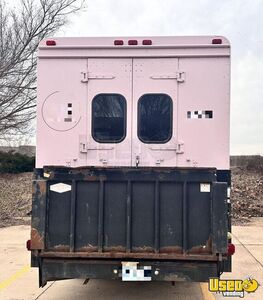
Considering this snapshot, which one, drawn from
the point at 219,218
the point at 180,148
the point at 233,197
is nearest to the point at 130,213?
the point at 219,218

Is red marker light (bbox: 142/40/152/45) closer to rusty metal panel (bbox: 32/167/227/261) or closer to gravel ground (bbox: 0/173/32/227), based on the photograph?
rusty metal panel (bbox: 32/167/227/261)

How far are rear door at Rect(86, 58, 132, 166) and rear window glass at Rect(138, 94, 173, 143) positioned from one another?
18 cm

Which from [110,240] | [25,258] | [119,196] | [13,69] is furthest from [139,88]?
[13,69]

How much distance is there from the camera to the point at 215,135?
6.27m

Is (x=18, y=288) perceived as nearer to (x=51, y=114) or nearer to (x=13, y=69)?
(x=51, y=114)

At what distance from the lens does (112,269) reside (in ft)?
17.1

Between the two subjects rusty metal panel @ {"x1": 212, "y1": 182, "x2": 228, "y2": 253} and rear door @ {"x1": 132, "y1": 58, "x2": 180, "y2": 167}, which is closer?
rusty metal panel @ {"x1": 212, "y1": 182, "x2": 228, "y2": 253}

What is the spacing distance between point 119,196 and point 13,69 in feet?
67.9

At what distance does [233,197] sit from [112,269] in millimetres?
16300

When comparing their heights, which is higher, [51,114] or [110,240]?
[51,114]

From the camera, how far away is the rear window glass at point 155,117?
6.39m

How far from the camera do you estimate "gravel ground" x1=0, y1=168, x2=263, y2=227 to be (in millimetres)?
17938

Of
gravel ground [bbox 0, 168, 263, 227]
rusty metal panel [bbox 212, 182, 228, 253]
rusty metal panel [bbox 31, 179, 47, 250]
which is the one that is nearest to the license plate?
rusty metal panel [bbox 212, 182, 228, 253]

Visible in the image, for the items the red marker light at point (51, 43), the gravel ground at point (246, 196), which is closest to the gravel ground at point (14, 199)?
the gravel ground at point (246, 196)
